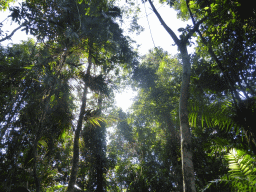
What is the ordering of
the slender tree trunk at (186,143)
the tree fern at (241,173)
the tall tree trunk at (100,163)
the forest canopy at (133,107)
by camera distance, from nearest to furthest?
1. the tree fern at (241,173)
2. the slender tree trunk at (186,143)
3. the forest canopy at (133,107)
4. the tall tree trunk at (100,163)

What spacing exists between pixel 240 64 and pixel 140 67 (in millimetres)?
8385

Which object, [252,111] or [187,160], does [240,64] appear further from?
[187,160]

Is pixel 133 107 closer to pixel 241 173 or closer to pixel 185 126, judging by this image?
pixel 185 126

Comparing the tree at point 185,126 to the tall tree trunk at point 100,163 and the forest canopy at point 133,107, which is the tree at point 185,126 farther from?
the tall tree trunk at point 100,163

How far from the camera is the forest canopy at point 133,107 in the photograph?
3.24m

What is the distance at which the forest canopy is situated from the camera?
10.6 ft

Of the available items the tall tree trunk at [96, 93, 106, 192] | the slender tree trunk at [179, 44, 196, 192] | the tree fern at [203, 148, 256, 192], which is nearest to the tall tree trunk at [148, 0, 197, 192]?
the slender tree trunk at [179, 44, 196, 192]

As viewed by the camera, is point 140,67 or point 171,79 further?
point 140,67

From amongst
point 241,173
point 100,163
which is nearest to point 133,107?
point 100,163

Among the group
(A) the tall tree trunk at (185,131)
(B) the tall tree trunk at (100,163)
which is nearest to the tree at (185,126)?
(A) the tall tree trunk at (185,131)

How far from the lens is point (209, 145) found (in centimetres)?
353

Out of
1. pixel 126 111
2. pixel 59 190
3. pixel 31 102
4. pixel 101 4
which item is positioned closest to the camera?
pixel 101 4

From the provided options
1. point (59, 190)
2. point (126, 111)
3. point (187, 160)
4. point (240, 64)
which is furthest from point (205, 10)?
point (126, 111)

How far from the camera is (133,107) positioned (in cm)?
1321
